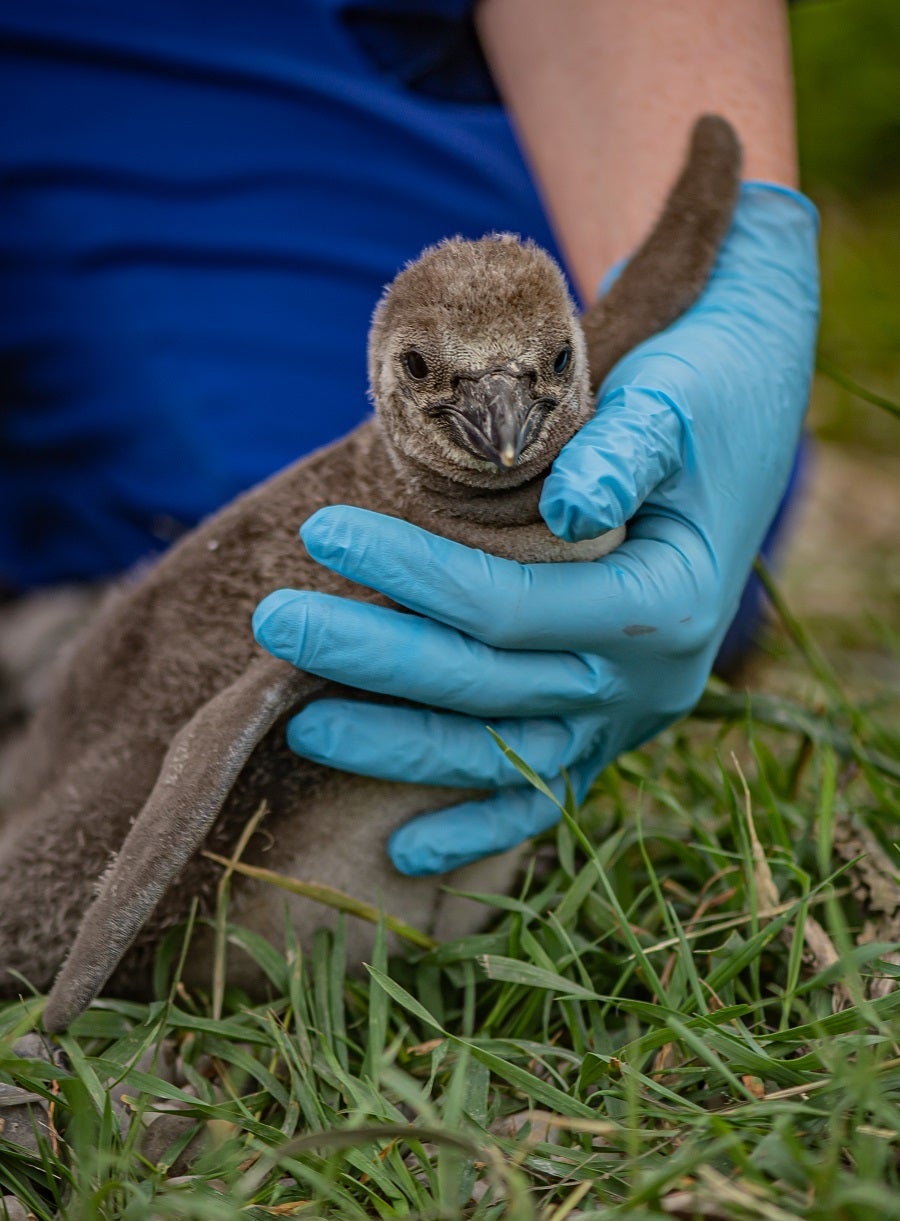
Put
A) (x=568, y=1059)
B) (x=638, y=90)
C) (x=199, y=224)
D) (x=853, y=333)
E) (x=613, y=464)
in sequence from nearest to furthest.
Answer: (x=568, y=1059), (x=613, y=464), (x=638, y=90), (x=199, y=224), (x=853, y=333)

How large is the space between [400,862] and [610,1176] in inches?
24.8

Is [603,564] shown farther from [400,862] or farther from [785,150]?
[785,150]

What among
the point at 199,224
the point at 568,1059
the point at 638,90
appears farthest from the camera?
the point at 199,224

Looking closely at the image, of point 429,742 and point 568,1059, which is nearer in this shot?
point 568,1059

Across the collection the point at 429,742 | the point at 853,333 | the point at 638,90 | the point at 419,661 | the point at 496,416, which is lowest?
the point at 853,333

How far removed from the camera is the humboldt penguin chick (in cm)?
166

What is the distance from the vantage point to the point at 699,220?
7.01 ft

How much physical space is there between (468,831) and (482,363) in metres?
0.75

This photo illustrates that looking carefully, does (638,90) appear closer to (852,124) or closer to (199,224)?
(199,224)

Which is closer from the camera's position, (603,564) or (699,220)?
(603,564)

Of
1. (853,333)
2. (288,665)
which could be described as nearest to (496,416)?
(288,665)

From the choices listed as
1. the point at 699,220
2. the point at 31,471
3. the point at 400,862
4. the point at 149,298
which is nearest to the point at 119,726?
the point at 400,862

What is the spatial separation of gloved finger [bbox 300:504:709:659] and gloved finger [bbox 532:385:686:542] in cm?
10

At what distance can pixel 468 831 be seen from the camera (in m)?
1.87
